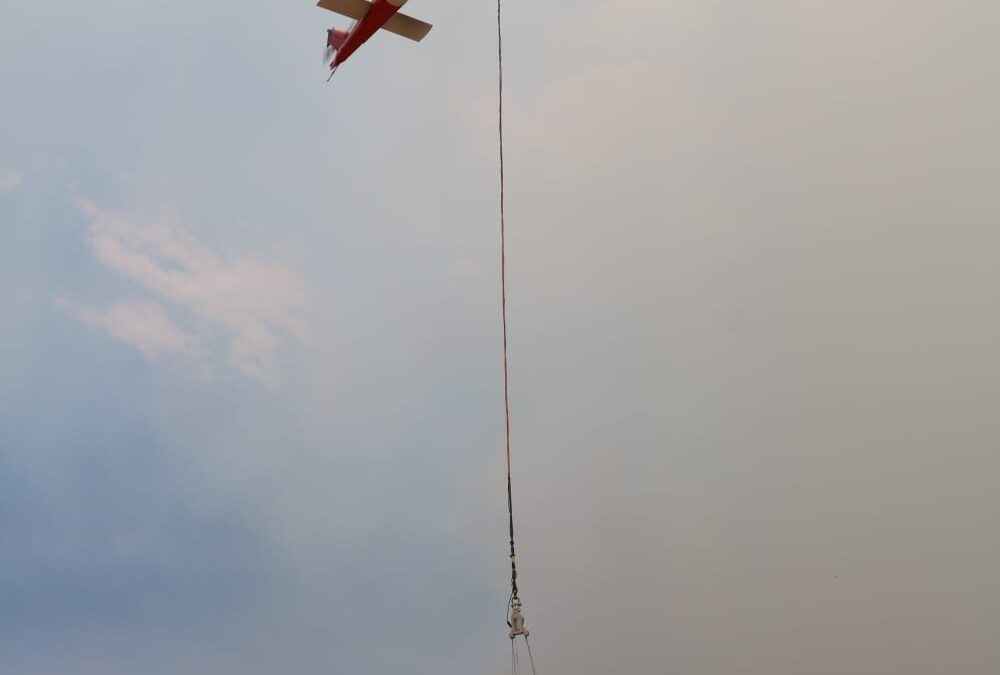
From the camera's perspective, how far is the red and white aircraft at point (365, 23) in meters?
4.61

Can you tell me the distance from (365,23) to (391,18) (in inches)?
6.9

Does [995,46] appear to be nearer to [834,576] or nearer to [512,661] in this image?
[834,576]

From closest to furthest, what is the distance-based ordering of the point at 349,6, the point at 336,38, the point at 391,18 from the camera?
the point at 349,6, the point at 391,18, the point at 336,38

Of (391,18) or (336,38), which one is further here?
(336,38)

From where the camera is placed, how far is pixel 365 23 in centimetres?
473

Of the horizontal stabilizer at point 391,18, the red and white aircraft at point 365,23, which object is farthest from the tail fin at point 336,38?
the horizontal stabilizer at point 391,18

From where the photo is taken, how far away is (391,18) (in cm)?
482

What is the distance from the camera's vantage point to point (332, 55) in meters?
5.13

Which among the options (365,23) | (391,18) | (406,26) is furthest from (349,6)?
(406,26)

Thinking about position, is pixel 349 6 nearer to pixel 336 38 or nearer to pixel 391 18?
pixel 391 18

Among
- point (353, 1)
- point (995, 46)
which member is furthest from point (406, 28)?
point (995, 46)

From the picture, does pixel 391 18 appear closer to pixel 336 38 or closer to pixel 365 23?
pixel 365 23

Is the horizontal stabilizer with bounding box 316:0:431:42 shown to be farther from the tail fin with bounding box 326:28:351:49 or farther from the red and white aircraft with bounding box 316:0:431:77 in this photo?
the tail fin with bounding box 326:28:351:49

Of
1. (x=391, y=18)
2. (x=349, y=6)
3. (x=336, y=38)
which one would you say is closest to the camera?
(x=349, y=6)
